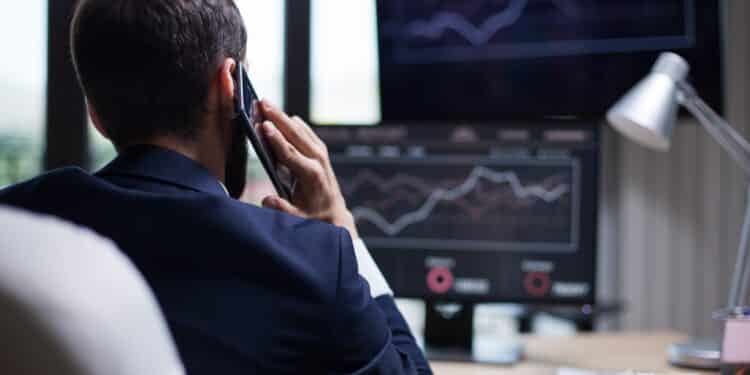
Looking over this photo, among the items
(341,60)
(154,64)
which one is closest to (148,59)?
(154,64)

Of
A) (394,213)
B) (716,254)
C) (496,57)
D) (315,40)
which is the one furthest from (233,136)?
(716,254)

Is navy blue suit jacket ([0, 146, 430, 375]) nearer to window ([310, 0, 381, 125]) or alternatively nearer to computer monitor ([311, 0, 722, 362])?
computer monitor ([311, 0, 722, 362])

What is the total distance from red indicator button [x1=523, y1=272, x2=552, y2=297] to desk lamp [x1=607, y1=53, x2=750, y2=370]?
0.86 ft

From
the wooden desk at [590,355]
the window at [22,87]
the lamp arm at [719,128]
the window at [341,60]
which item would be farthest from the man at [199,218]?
the window at [341,60]

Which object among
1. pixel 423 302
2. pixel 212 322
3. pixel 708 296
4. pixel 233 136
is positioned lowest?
pixel 708 296

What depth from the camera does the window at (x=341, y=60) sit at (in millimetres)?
3125

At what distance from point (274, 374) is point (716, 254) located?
274 cm

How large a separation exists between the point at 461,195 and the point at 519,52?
454 millimetres

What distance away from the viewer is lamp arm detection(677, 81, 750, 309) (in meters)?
1.52

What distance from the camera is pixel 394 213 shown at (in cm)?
175

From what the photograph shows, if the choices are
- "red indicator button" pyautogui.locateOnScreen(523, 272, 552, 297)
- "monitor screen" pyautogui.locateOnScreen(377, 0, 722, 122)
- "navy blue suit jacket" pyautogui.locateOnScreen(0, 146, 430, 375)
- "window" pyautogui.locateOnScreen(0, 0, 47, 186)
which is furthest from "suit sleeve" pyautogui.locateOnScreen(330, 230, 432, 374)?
A: "window" pyautogui.locateOnScreen(0, 0, 47, 186)

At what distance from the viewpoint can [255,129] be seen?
109 cm

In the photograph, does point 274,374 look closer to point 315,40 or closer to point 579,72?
point 579,72

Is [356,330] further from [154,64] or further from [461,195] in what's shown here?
[461,195]
